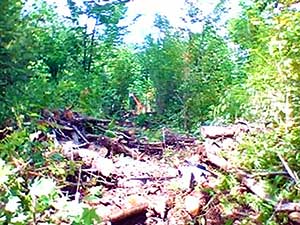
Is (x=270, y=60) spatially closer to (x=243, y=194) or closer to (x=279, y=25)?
(x=279, y=25)

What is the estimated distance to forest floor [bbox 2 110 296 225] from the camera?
2455 millimetres

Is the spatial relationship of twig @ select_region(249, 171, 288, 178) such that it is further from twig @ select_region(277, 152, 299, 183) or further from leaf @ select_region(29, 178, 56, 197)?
leaf @ select_region(29, 178, 56, 197)

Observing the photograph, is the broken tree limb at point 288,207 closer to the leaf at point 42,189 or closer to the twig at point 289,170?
the twig at point 289,170

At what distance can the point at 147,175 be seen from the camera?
3.01 meters

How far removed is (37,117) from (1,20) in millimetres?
546

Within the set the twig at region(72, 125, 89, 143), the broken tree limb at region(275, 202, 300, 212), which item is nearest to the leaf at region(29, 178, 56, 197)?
the broken tree limb at region(275, 202, 300, 212)

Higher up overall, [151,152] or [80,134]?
[80,134]

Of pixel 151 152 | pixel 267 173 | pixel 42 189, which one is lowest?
pixel 151 152

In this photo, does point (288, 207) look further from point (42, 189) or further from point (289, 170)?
point (42, 189)

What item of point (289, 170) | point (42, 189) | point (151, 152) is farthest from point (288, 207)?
point (151, 152)

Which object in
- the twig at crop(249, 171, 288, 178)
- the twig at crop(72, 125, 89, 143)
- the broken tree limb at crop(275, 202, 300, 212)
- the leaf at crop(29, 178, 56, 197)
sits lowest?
the broken tree limb at crop(275, 202, 300, 212)

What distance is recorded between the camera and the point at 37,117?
2.98 metres

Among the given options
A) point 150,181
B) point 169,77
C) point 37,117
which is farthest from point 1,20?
point 169,77

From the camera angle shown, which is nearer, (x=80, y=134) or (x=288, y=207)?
(x=288, y=207)
